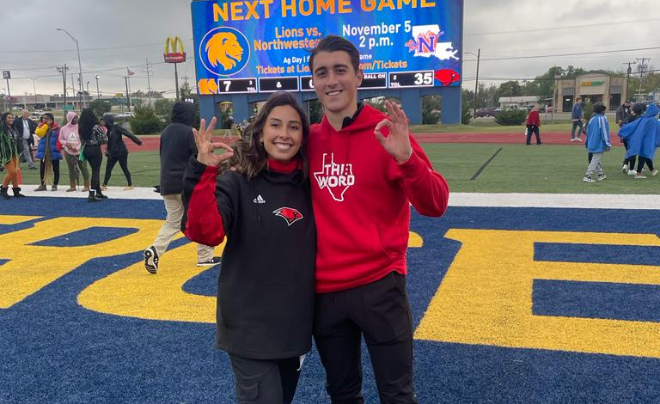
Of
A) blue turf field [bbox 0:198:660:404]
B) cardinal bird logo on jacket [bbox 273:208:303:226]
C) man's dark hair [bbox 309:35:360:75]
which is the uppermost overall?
man's dark hair [bbox 309:35:360:75]

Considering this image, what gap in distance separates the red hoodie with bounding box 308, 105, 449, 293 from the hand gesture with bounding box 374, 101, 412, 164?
0.32ft

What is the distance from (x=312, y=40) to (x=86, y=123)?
81.9 feet

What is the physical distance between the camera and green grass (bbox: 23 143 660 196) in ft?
32.7

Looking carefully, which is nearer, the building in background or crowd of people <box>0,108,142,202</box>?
crowd of people <box>0,108,142,202</box>

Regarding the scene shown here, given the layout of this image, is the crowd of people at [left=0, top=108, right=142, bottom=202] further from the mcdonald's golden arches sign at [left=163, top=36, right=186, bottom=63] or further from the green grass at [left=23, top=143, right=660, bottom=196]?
the mcdonald's golden arches sign at [left=163, top=36, right=186, bottom=63]

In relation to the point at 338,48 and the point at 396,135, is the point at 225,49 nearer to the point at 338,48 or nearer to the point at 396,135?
the point at 338,48

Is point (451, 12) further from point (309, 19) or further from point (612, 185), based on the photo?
point (612, 185)

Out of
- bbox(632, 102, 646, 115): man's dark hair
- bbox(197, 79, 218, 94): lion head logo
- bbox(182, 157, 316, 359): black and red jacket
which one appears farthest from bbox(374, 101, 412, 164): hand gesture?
bbox(197, 79, 218, 94): lion head logo

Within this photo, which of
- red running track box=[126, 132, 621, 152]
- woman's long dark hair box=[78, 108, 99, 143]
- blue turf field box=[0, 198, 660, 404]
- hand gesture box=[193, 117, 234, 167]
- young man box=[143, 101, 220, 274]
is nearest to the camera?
hand gesture box=[193, 117, 234, 167]

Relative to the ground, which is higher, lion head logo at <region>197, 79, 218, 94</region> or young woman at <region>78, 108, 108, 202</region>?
lion head logo at <region>197, 79, 218, 94</region>

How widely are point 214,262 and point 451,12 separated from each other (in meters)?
28.7

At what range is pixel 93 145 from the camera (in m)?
9.96

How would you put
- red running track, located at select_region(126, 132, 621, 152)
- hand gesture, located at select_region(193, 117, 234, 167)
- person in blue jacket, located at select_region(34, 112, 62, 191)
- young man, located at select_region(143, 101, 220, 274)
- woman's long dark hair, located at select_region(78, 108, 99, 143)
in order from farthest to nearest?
red running track, located at select_region(126, 132, 621, 152)
person in blue jacket, located at select_region(34, 112, 62, 191)
woman's long dark hair, located at select_region(78, 108, 99, 143)
young man, located at select_region(143, 101, 220, 274)
hand gesture, located at select_region(193, 117, 234, 167)

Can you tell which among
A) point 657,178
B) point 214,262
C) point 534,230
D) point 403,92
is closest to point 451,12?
point 403,92
